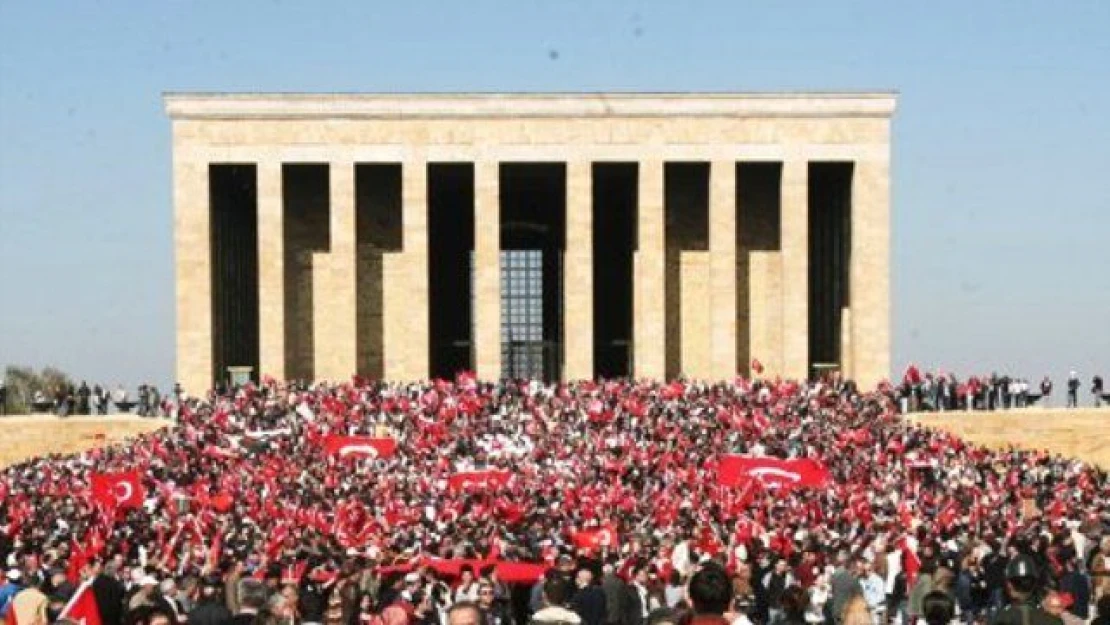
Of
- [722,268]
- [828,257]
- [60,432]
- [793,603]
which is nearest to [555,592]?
[793,603]

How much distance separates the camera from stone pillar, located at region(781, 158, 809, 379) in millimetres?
60812

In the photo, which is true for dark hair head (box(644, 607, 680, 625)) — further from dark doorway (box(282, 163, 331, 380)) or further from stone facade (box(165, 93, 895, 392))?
dark doorway (box(282, 163, 331, 380))

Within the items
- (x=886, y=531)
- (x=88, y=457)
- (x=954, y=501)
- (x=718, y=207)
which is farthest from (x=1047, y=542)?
(x=718, y=207)

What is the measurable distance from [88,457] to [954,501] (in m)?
17.8

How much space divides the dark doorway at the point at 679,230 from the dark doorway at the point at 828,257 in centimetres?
347

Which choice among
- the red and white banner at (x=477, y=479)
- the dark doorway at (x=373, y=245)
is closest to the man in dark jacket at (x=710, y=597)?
the red and white banner at (x=477, y=479)

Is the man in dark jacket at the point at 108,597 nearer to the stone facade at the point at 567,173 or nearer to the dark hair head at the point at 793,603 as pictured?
the dark hair head at the point at 793,603

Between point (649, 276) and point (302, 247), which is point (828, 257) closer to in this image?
point (649, 276)

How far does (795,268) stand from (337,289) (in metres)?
13.0

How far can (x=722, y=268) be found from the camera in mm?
61344

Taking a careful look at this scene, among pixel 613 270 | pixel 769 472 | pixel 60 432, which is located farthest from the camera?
pixel 613 270

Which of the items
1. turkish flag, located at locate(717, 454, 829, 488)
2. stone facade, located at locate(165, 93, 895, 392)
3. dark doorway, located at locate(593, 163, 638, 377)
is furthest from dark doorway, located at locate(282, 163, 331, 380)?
turkish flag, located at locate(717, 454, 829, 488)

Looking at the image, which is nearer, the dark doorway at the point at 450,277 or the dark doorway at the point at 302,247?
the dark doorway at the point at 302,247

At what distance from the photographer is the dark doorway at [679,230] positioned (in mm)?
64062
